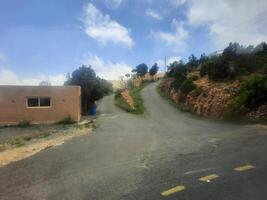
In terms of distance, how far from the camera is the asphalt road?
26.9 feet

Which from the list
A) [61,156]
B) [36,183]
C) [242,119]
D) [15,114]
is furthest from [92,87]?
[36,183]

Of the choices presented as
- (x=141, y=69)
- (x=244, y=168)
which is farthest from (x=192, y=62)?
(x=244, y=168)

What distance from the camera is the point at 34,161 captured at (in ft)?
43.3

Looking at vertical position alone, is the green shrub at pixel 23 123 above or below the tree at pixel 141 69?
below

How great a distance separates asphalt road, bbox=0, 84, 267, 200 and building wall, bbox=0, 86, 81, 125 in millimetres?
14912

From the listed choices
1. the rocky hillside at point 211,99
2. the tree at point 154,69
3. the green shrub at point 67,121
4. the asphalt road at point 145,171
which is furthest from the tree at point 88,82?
the tree at point 154,69

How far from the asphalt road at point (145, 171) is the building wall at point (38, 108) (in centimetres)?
1491

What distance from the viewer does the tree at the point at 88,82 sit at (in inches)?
1513

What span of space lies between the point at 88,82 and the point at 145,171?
28.8m

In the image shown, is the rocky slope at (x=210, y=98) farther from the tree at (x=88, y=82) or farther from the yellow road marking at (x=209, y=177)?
the yellow road marking at (x=209, y=177)

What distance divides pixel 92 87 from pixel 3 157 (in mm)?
23706

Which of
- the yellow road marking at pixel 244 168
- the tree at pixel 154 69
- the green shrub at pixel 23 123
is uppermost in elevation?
the tree at pixel 154 69

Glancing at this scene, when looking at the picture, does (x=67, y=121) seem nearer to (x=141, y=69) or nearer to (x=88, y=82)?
(x=88, y=82)

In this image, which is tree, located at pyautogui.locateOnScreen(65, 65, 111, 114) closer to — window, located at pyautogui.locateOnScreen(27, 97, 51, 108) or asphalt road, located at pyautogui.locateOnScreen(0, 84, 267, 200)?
window, located at pyautogui.locateOnScreen(27, 97, 51, 108)
